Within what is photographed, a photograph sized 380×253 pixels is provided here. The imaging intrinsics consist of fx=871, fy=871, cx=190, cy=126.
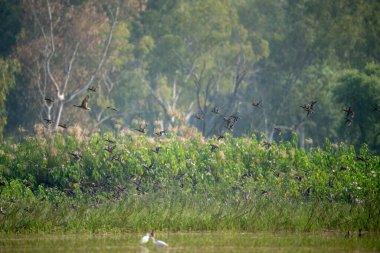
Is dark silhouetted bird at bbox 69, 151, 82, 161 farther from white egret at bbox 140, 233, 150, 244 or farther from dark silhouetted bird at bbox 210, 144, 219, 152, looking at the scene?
white egret at bbox 140, 233, 150, 244

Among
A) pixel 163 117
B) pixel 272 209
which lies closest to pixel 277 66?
pixel 163 117

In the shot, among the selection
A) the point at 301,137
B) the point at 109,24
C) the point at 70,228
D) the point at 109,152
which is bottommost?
the point at 70,228

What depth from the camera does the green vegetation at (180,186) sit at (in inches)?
783

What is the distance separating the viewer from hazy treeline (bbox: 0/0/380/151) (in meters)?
53.3

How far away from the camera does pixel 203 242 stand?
58.9 ft

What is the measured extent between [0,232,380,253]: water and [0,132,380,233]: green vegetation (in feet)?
1.81

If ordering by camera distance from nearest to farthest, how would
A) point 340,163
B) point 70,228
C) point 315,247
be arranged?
1. point 315,247
2. point 70,228
3. point 340,163

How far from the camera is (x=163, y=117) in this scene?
6200 cm

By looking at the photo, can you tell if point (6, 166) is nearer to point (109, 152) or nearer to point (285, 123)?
point (109, 152)

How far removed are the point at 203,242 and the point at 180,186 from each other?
6.76 metres

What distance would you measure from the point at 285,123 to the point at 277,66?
5.80 m

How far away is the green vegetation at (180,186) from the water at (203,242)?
21.7 inches

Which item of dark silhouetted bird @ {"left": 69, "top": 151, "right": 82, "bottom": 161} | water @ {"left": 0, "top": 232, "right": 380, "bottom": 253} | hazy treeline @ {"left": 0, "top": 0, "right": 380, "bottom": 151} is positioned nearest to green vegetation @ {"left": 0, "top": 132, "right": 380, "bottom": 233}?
dark silhouetted bird @ {"left": 69, "top": 151, "right": 82, "bottom": 161}

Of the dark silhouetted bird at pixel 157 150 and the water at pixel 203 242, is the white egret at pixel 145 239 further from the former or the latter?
the dark silhouetted bird at pixel 157 150
